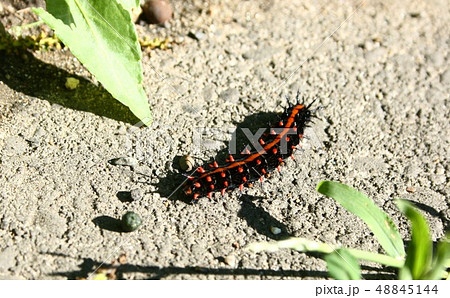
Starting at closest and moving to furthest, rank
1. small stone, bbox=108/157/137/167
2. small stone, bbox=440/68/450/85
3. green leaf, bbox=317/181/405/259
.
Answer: green leaf, bbox=317/181/405/259, small stone, bbox=108/157/137/167, small stone, bbox=440/68/450/85

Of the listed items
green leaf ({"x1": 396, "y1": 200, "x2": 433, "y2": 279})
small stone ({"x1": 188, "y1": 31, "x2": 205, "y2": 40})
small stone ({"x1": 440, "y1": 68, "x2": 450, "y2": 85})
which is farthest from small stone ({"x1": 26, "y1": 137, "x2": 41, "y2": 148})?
small stone ({"x1": 440, "y1": 68, "x2": 450, "y2": 85})

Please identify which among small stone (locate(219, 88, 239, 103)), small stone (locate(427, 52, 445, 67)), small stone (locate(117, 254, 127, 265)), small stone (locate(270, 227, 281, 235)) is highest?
small stone (locate(427, 52, 445, 67))

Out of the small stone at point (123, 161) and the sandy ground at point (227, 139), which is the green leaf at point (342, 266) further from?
the small stone at point (123, 161)

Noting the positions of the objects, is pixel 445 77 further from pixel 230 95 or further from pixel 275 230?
pixel 275 230

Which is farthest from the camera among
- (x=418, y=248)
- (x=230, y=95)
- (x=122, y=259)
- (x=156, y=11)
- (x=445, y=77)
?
(x=445, y=77)

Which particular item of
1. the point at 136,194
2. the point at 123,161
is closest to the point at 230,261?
the point at 136,194

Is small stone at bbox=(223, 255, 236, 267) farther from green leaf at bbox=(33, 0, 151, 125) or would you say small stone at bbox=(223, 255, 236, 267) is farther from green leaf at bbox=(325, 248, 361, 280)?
green leaf at bbox=(33, 0, 151, 125)
